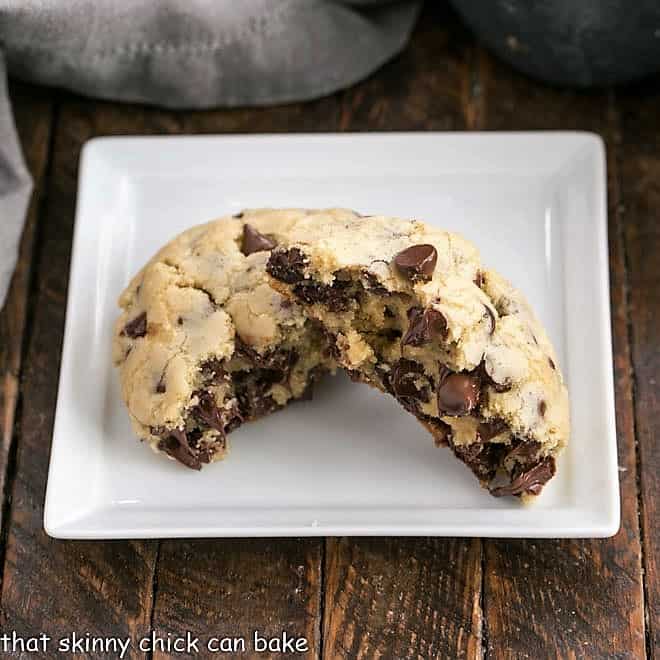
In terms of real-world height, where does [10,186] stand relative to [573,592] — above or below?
above

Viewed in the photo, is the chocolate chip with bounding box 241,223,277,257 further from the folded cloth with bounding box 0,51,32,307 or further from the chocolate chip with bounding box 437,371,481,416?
the folded cloth with bounding box 0,51,32,307

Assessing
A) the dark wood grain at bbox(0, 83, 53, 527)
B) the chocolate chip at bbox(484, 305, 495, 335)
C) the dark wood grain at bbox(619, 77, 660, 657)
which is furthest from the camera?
the dark wood grain at bbox(0, 83, 53, 527)

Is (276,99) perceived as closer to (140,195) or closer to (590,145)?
(140,195)

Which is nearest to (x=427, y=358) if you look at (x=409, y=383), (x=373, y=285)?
(x=409, y=383)

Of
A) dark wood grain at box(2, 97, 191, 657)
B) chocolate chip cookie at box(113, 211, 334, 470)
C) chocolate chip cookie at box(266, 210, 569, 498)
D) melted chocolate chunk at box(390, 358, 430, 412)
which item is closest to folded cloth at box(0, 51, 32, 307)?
dark wood grain at box(2, 97, 191, 657)

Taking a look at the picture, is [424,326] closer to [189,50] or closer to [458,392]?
[458,392]

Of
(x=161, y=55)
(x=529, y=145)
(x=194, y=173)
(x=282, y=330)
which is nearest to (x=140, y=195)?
(x=194, y=173)
